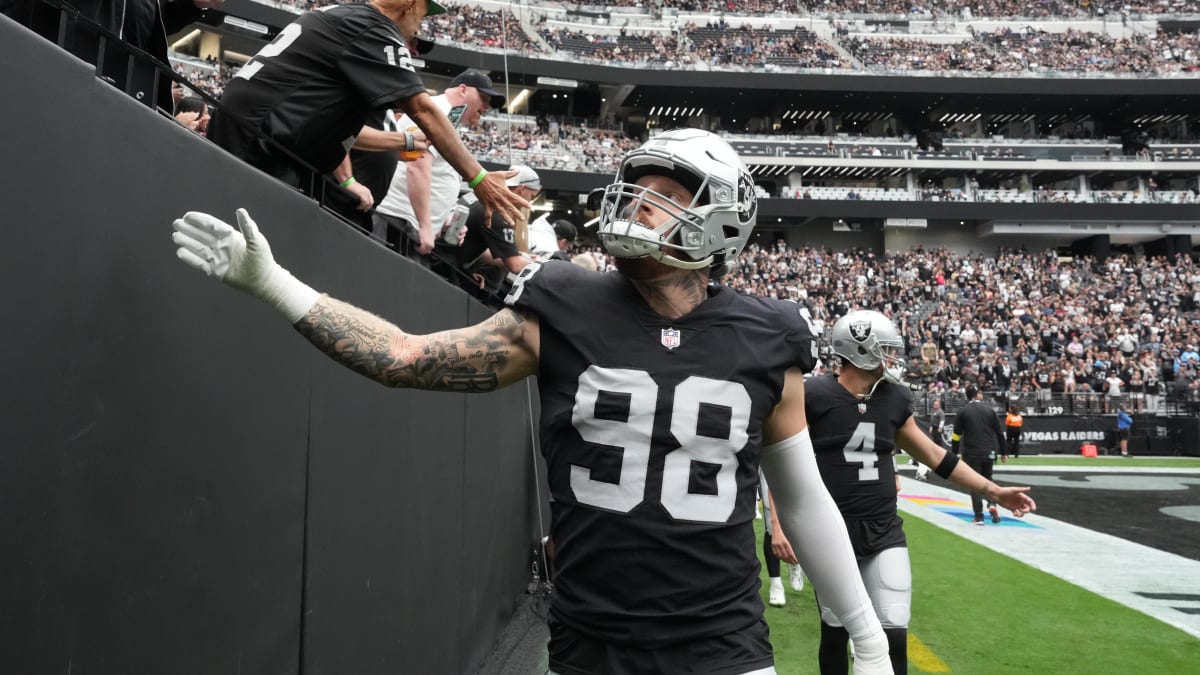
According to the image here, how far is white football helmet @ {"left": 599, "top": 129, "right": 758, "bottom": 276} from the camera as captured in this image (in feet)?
6.95

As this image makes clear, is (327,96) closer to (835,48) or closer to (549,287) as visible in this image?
(549,287)

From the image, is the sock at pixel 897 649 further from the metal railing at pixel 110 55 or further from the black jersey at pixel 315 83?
the metal railing at pixel 110 55

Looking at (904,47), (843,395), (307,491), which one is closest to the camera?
(307,491)

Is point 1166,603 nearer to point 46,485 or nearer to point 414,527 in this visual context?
point 414,527

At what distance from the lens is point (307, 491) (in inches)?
101

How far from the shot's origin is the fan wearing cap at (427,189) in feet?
14.9

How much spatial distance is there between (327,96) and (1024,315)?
107ft

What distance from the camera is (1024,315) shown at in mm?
30688

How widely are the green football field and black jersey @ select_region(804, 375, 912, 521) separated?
146 cm

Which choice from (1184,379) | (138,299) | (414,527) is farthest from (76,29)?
(1184,379)

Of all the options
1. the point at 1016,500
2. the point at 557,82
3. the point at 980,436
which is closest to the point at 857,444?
the point at 1016,500

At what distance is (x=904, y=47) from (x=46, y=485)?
175ft

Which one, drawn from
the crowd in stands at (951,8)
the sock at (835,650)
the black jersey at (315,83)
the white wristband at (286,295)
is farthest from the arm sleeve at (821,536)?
the crowd in stands at (951,8)

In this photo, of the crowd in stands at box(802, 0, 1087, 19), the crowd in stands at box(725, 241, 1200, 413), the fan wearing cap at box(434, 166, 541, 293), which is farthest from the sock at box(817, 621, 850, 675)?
the crowd in stands at box(802, 0, 1087, 19)
